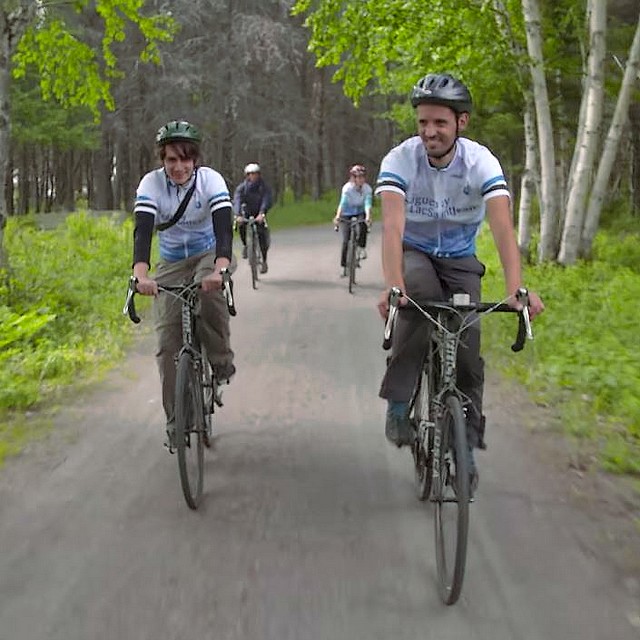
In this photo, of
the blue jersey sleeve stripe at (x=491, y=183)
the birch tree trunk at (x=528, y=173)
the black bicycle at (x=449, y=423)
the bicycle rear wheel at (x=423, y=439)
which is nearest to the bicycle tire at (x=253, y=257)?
the birch tree trunk at (x=528, y=173)

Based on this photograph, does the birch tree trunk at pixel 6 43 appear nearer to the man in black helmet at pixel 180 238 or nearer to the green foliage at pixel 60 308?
the green foliage at pixel 60 308

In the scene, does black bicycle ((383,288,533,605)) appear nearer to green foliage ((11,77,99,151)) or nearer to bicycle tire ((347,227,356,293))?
bicycle tire ((347,227,356,293))

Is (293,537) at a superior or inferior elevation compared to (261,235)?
inferior

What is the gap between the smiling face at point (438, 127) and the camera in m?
3.99

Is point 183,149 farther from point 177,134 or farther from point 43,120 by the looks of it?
point 43,120

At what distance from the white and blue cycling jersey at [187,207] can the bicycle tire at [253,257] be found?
794 cm

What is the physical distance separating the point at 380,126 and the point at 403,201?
4832 centimetres

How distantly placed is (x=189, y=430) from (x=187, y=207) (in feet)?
4.69

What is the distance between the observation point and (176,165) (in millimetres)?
5039

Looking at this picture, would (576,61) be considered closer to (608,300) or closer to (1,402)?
(608,300)

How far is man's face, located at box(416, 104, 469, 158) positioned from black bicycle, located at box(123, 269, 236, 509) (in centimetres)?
156

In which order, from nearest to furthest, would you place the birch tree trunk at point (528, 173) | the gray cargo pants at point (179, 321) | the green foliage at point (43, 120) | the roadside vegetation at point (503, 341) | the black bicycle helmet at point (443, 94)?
the black bicycle helmet at point (443, 94)
the gray cargo pants at point (179, 321)
the roadside vegetation at point (503, 341)
the birch tree trunk at point (528, 173)
the green foliage at point (43, 120)

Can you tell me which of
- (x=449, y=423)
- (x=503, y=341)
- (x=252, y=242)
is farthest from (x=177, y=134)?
(x=252, y=242)

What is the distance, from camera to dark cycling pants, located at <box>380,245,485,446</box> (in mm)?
4199
